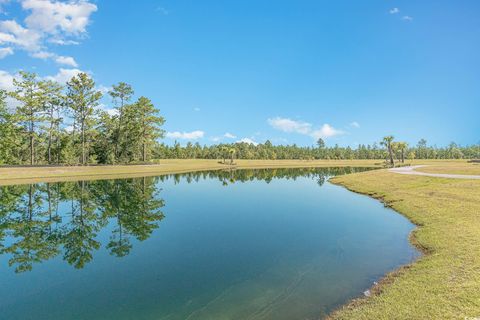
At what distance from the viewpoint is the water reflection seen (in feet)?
45.5

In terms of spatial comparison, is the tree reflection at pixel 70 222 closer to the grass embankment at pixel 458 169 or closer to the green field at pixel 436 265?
the green field at pixel 436 265

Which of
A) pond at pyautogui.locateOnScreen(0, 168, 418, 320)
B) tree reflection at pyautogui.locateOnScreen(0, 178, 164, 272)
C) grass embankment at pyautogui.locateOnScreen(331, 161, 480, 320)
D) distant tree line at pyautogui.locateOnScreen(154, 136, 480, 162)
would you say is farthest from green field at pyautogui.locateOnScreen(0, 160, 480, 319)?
distant tree line at pyautogui.locateOnScreen(154, 136, 480, 162)

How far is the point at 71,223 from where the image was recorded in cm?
1977

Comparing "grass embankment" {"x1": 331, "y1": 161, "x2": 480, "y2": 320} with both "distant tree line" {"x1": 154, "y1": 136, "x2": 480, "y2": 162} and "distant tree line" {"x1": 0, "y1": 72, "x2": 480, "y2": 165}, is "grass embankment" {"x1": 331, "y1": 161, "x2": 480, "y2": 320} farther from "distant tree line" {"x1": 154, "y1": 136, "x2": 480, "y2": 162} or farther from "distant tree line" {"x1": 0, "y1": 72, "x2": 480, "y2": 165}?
"distant tree line" {"x1": 154, "y1": 136, "x2": 480, "y2": 162}

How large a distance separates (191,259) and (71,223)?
1240 cm

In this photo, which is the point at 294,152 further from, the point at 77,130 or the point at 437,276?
the point at 437,276

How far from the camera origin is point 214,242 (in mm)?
15195

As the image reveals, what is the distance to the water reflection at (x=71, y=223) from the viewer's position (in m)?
13.9

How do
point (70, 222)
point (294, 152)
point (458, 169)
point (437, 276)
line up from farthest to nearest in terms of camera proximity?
point (294, 152), point (458, 169), point (70, 222), point (437, 276)

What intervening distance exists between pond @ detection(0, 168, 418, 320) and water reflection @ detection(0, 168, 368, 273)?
0.09 meters

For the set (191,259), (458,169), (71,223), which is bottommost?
(191,259)

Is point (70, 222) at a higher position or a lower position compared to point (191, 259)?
higher

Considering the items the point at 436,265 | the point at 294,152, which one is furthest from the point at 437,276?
the point at 294,152

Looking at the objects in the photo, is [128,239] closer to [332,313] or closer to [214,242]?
[214,242]
